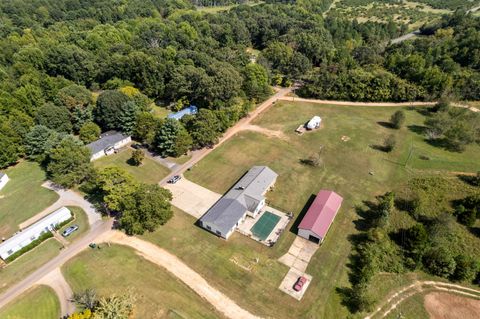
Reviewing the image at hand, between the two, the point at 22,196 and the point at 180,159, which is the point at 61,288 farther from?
the point at 180,159

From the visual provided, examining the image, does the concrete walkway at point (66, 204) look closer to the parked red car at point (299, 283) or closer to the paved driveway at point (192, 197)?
the paved driveway at point (192, 197)

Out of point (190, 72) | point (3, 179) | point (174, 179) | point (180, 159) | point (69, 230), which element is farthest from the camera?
point (190, 72)

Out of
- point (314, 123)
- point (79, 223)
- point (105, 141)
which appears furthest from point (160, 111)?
point (314, 123)

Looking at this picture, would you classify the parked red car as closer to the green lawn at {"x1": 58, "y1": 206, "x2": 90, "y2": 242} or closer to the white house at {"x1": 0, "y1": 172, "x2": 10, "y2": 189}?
the green lawn at {"x1": 58, "y1": 206, "x2": 90, "y2": 242}

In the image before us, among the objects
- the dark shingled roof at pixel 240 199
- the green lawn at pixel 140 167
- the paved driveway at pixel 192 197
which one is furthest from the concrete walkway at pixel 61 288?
the green lawn at pixel 140 167

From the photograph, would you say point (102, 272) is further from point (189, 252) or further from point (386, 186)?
point (386, 186)

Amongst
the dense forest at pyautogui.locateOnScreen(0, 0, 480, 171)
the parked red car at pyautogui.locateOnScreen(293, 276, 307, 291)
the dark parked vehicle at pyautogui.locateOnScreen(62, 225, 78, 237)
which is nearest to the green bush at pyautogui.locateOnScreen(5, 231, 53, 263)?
the dark parked vehicle at pyautogui.locateOnScreen(62, 225, 78, 237)
